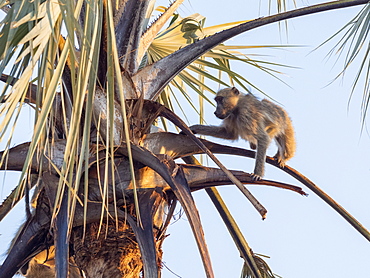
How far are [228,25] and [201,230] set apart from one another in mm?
2656

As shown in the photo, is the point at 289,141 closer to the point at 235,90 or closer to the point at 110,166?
the point at 235,90

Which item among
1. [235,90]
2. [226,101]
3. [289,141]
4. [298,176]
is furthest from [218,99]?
[298,176]

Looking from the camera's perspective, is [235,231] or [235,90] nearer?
[235,231]

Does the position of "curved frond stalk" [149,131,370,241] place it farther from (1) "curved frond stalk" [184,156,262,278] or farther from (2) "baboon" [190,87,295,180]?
(2) "baboon" [190,87,295,180]

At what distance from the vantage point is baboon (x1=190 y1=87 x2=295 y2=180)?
5254mm

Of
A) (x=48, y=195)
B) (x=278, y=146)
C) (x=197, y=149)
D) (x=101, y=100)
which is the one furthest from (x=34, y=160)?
(x=278, y=146)

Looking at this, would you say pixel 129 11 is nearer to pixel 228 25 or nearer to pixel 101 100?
pixel 101 100

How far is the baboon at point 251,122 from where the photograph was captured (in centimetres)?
525

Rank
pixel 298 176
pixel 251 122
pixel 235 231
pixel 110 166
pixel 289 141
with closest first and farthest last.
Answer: pixel 110 166 < pixel 235 231 < pixel 298 176 < pixel 251 122 < pixel 289 141

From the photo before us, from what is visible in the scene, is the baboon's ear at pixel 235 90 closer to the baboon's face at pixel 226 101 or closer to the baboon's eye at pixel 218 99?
the baboon's face at pixel 226 101

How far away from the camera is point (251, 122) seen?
17.2 feet

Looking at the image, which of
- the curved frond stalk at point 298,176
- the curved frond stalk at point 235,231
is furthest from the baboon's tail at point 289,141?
the curved frond stalk at point 235,231

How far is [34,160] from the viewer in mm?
3406

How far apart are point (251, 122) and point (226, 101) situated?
1.23 feet
